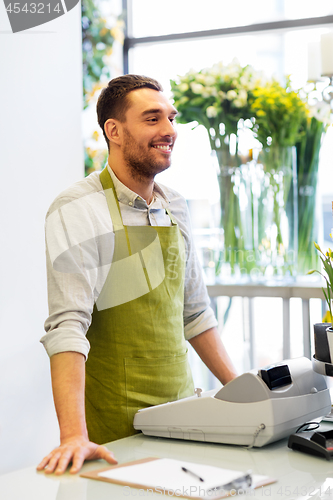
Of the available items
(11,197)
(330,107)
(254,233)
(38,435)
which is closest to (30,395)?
(38,435)

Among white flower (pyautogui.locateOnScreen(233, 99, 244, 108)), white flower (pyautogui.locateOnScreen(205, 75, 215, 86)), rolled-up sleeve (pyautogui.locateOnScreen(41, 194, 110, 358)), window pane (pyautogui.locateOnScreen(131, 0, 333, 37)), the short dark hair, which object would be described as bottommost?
rolled-up sleeve (pyautogui.locateOnScreen(41, 194, 110, 358))

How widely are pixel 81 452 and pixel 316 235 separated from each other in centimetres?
191

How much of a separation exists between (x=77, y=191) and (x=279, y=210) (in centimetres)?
142

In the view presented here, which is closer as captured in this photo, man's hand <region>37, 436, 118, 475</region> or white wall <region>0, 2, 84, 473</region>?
man's hand <region>37, 436, 118, 475</region>

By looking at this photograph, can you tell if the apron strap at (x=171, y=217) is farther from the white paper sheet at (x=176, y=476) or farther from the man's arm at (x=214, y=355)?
the white paper sheet at (x=176, y=476)

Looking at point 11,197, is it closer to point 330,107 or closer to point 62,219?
point 62,219

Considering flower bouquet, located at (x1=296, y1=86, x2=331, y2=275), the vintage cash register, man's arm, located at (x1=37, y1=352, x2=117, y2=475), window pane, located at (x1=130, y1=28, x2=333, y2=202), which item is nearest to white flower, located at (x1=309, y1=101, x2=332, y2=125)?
flower bouquet, located at (x1=296, y1=86, x2=331, y2=275)

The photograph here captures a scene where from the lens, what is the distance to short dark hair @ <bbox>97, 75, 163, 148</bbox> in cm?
162

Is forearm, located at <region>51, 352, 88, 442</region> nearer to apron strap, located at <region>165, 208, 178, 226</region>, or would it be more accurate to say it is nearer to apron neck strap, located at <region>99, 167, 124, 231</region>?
apron neck strap, located at <region>99, 167, 124, 231</region>

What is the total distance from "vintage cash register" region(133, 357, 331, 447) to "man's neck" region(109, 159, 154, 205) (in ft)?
2.06

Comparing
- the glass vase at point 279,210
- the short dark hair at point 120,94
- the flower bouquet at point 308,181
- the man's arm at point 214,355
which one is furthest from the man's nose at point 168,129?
the flower bouquet at point 308,181

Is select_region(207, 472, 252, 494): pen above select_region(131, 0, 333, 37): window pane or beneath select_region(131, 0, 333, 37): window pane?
beneath

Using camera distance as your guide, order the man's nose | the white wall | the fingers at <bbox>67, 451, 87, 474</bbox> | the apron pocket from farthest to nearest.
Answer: the white wall → the man's nose → the apron pocket → the fingers at <bbox>67, 451, 87, 474</bbox>

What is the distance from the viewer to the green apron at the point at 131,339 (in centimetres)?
143
